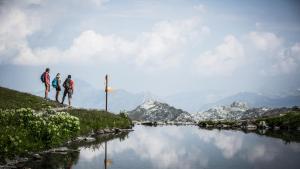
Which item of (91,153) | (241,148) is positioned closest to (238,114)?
(241,148)

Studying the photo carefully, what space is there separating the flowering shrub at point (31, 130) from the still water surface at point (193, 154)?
2754 millimetres

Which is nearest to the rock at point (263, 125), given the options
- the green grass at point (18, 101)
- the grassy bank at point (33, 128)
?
the grassy bank at point (33, 128)

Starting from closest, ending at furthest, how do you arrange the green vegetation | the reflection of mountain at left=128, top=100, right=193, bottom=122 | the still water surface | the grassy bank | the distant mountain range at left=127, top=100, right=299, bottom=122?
the still water surface, the grassy bank, the green vegetation, the distant mountain range at left=127, top=100, right=299, bottom=122, the reflection of mountain at left=128, top=100, right=193, bottom=122

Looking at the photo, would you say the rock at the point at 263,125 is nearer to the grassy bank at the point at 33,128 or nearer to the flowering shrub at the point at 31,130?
the grassy bank at the point at 33,128

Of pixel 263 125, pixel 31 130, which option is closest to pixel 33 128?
pixel 31 130

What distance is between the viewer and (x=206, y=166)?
77.5 feet

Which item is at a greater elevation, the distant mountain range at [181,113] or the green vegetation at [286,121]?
the distant mountain range at [181,113]

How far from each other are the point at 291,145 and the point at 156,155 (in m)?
12.0

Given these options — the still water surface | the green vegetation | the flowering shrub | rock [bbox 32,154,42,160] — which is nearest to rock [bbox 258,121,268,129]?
the green vegetation

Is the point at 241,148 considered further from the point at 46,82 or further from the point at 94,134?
the point at 46,82

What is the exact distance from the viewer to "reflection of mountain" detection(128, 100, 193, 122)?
82375 millimetres

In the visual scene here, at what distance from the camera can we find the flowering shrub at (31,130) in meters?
25.4

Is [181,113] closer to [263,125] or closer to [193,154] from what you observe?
[263,125]

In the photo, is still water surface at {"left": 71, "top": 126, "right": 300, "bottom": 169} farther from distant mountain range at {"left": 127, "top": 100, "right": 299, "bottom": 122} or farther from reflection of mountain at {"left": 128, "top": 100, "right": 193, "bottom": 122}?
reflection of mountain at {"left": 128, "top": 100, "right": 193, "bottom": 122}
